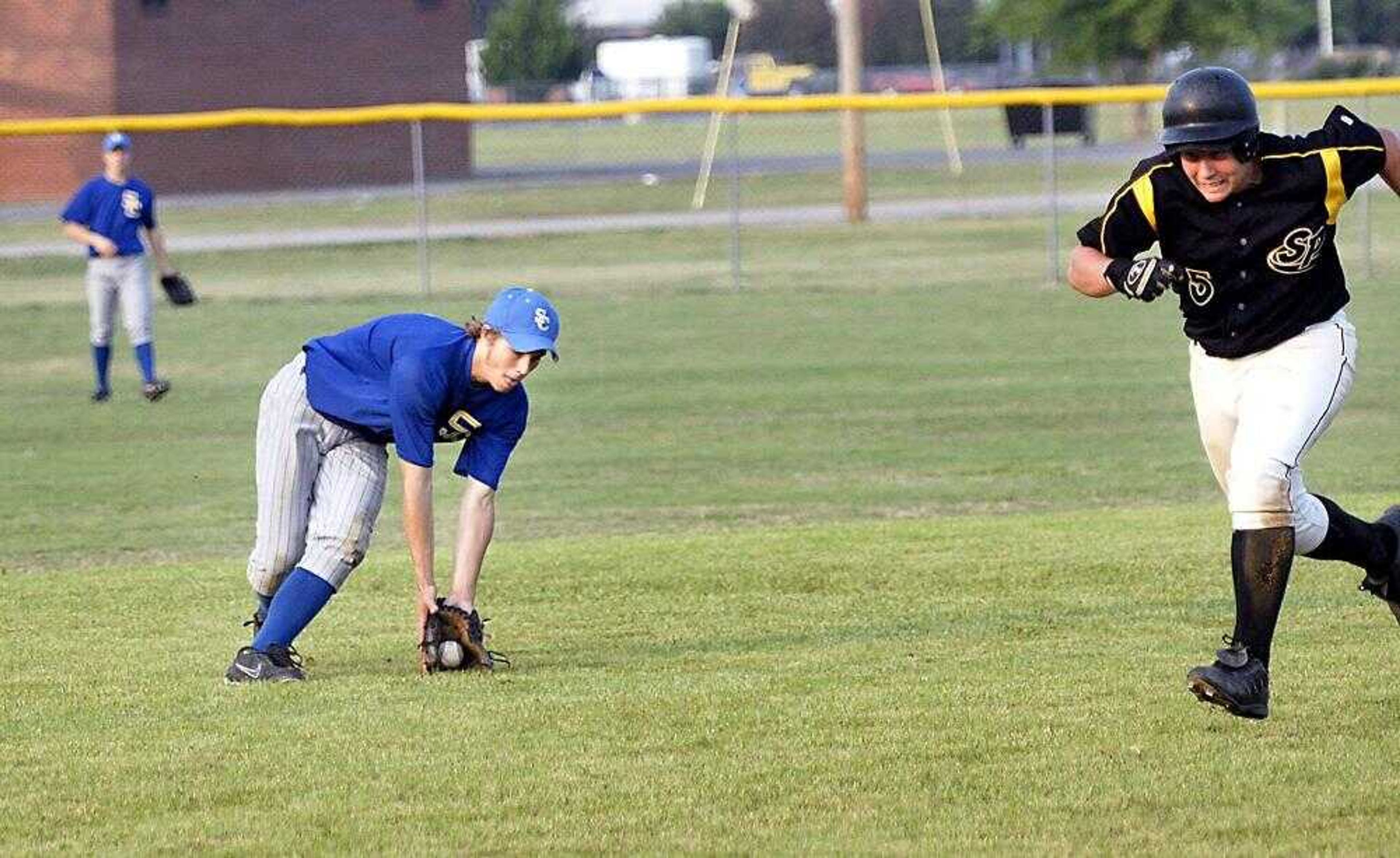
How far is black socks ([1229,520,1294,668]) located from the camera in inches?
240

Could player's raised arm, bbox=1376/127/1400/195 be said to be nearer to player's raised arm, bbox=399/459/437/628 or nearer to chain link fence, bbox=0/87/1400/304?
player's raised arm, bbox=399/459/437/628

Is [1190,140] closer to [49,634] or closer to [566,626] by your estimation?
[566,626]

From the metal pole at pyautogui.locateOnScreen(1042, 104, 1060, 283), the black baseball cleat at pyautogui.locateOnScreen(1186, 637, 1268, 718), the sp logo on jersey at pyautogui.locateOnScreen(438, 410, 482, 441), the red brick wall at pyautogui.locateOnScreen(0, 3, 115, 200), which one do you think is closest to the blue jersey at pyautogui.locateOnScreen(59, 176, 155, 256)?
the metal pole at pyautogui.locateOnScreen(1042, 104, 1060, 283)

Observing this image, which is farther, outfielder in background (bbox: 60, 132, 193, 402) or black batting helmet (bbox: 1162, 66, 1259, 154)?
outfielder in background (bbox: 60, 132, 193, 402)

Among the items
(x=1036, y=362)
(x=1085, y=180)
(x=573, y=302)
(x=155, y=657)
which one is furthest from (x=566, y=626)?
(x=1085, y=180)

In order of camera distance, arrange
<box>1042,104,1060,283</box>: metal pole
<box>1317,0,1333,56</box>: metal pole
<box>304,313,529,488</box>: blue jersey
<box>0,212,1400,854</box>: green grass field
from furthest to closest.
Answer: <box>1317,0,1333,56</box>: metal pole
<box>1042,104,1060,283</box>: metal pole
<box>304,313,529,488</box>: blue jersey
<box>0,212,1400,854</box>: green grass field

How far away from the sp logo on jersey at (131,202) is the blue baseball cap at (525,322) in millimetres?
10514

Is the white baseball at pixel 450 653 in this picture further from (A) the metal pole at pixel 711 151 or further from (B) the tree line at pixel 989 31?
(B) the tree line at pixel 989 31

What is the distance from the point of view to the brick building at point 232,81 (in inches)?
1547

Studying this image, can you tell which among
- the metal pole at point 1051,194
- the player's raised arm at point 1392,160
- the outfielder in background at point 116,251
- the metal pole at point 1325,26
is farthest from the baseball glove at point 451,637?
the metal pole at point 1325,26

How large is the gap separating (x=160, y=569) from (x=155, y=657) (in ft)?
7.46

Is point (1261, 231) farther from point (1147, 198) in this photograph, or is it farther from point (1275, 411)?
point (1275, 411)

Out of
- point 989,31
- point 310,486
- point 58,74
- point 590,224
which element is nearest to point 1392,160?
point 310,486

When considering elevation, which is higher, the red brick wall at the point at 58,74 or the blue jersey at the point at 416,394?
the red brick wall at the point at 58,74
